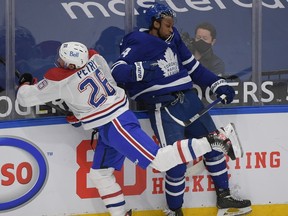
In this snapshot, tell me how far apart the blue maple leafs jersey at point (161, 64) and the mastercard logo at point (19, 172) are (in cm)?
63

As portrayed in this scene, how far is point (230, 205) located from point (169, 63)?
34.9 inches

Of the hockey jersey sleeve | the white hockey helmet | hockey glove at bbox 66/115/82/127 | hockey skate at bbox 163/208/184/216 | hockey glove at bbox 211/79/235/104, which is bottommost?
hockey skate at bbox 163/208/184/216

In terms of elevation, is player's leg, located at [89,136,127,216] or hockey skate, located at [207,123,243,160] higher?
hockey skate, located at [207,123,243,160]

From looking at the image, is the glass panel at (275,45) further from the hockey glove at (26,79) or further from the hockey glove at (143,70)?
the hockey glove at (26,79)

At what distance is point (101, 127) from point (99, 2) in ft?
2.29

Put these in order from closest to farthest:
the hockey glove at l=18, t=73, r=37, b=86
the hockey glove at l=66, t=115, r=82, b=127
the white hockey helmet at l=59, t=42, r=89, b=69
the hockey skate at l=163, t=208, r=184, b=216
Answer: the white hockey helmet at l=59, t=42, r=89, b=69 → the hockey glove at l=18, t=73, r=37, b=86 → the hockey glove at l=66, t=115, r=82, b=127 → the hockey skate at l=163, t=208, r=184, b=216

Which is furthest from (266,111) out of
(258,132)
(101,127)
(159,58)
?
(101,127)

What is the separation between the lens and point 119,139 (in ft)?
10.7

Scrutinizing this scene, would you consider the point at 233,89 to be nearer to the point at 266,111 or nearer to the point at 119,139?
the point at 266,111

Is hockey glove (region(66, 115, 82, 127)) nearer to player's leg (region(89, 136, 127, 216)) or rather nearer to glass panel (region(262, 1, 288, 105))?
player's leg (region(89, 136, 127, 216))

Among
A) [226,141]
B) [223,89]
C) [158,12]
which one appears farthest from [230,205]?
[158,12]

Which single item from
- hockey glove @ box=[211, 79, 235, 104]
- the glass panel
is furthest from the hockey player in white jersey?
the glass panel

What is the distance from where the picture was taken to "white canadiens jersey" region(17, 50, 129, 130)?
3.23m

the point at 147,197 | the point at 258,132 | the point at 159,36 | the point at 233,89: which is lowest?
the point at 147,197
